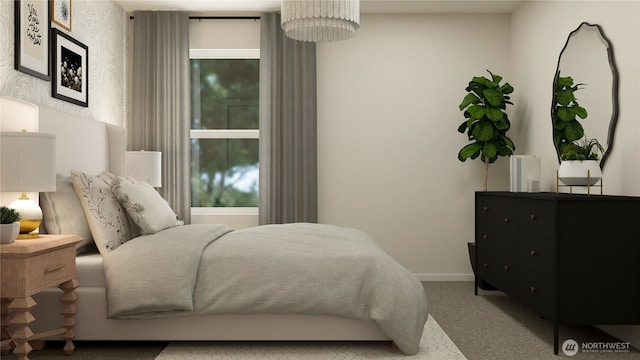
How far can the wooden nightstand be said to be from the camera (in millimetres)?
2355

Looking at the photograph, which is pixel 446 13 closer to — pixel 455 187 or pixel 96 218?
pixel 455 187

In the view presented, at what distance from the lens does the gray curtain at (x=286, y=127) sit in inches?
205

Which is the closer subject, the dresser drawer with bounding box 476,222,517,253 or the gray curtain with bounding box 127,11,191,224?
the dresser drawer with bounding box 476,222,517,253

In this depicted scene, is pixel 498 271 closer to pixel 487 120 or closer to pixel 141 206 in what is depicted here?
pixel 487 120

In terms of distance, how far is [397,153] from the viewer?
17.6 feet

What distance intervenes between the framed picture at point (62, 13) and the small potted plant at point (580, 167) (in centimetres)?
358

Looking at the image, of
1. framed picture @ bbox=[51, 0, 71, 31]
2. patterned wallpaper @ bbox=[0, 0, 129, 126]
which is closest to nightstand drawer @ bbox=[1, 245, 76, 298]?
patterned wallpaper @ bbox=[0, 0, 129, 126]

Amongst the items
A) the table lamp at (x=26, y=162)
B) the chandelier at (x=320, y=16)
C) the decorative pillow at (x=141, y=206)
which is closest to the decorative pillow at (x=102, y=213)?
the decorative pillow at (x=141, y=206)

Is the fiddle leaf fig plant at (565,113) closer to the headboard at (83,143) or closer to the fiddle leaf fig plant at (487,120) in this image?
the fiddle leaf fig plant at (487,120)

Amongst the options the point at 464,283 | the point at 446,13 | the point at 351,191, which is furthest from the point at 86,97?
the point at 464,283

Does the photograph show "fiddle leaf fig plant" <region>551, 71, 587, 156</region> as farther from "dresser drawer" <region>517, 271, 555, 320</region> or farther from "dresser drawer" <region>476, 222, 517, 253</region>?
"dresser drawer" <region>517, 271, 555, 320</region>

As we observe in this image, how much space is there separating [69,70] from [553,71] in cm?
379

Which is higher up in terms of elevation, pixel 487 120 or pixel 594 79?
pixel 594 79

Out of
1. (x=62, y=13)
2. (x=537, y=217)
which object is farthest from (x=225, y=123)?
(x=537, y=217)
